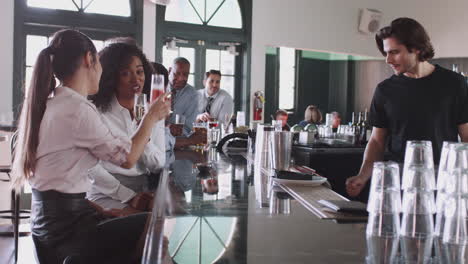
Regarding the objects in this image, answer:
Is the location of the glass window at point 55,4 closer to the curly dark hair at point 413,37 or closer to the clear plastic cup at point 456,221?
the curly dark hair at point 413,37

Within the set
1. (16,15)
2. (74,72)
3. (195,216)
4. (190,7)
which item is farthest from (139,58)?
(190,7)

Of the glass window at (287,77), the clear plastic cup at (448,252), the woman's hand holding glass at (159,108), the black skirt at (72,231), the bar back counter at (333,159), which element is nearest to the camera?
the clear plastic cup at (448,252)

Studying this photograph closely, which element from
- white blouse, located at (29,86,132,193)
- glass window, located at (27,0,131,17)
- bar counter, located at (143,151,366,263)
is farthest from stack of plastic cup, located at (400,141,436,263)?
glass window, located at (27,0,131,17)

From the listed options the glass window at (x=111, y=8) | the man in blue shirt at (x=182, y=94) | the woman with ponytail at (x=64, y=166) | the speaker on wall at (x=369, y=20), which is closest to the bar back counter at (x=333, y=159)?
the man in blue shirt at (x=182, y=94)

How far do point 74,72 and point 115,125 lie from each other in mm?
569

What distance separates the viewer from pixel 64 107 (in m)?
1.86

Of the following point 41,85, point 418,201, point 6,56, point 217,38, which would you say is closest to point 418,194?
point 418,201

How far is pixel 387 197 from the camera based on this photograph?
45.6 inches

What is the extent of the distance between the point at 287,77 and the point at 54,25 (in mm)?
4652

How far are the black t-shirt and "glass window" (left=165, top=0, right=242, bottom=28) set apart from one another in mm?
6273

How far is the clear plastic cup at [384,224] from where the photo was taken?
45.9 inches

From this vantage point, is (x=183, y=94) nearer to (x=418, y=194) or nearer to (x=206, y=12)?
(x=206, y=12)

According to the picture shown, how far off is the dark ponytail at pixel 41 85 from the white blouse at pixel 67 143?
0.03m

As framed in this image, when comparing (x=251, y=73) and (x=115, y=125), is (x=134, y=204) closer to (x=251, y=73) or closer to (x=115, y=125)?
(x=115, y=125)
